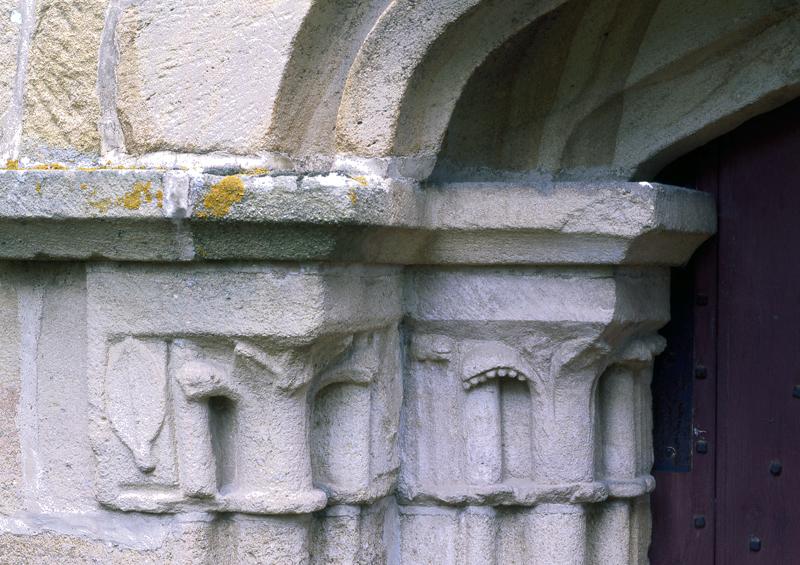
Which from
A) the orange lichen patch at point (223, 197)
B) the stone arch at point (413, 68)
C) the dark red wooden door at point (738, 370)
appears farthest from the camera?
the dark red wooden door at point (738, 370)

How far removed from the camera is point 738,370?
5.86 ft

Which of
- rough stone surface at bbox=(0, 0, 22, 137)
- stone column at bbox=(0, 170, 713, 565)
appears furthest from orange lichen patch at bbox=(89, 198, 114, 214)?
rough stone surface at bbox=(0, 0, 22, 137)

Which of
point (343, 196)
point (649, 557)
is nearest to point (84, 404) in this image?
point (343, 196)

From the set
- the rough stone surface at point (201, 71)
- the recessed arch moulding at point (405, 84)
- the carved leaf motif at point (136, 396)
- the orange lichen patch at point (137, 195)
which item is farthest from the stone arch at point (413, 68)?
the carved leaf motif at point (136, 396)

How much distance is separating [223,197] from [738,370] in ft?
2.84

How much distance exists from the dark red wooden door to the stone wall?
0.07 meters

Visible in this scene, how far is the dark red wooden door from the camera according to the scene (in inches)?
69.3

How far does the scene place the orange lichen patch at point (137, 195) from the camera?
1.38m

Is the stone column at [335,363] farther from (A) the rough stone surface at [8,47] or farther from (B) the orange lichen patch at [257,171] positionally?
(A) the rough stone surface at [8,47]

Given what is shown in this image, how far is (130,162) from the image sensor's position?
4.91ft

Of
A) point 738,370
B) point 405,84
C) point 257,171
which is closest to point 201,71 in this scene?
point 257,171

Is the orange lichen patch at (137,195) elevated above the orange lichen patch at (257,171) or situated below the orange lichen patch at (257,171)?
below

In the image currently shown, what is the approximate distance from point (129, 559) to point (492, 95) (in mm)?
798

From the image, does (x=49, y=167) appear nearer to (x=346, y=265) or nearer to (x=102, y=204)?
(x=102, y=204)
